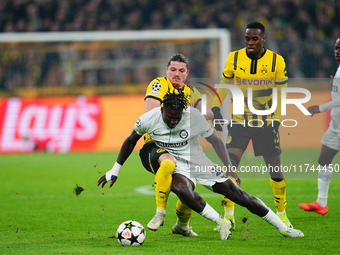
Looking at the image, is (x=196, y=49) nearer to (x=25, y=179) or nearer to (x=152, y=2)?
(x=152, y=2)

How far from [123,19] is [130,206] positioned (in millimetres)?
12434

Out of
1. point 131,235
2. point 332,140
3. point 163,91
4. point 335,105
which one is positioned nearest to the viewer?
point 131,235

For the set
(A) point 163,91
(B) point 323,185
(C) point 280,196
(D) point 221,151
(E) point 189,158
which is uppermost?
(A) point 163,91

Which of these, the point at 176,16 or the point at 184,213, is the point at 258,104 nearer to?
the point at 184,213

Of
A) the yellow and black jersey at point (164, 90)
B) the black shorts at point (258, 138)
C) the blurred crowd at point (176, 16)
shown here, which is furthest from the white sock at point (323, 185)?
the blurred crowd at point (176, 16)

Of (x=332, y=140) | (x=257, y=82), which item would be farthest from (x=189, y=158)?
(x=332, y=140)

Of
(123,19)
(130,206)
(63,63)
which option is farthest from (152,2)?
(130,206)

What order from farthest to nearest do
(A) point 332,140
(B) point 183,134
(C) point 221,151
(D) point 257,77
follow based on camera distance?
(A) point 332,140, (D) point 257,77, (B) point 183,134, (C) point 221,151

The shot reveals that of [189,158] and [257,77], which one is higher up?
[257,77]

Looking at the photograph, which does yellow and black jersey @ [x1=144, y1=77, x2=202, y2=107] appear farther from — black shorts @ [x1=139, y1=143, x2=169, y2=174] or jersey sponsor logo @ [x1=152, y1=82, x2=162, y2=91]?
black shorts @ [x1=139, y1=143, x2=169, y2=174]

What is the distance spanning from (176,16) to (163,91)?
14.4 m

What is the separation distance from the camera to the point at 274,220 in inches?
257

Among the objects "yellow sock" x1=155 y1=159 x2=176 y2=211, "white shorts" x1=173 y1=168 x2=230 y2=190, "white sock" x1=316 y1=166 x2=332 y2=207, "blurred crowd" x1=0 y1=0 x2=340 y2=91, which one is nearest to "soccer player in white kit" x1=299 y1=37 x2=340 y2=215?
"white sock" x1=316 y1=166 x2=332 y2=207

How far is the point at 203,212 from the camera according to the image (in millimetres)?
6312
